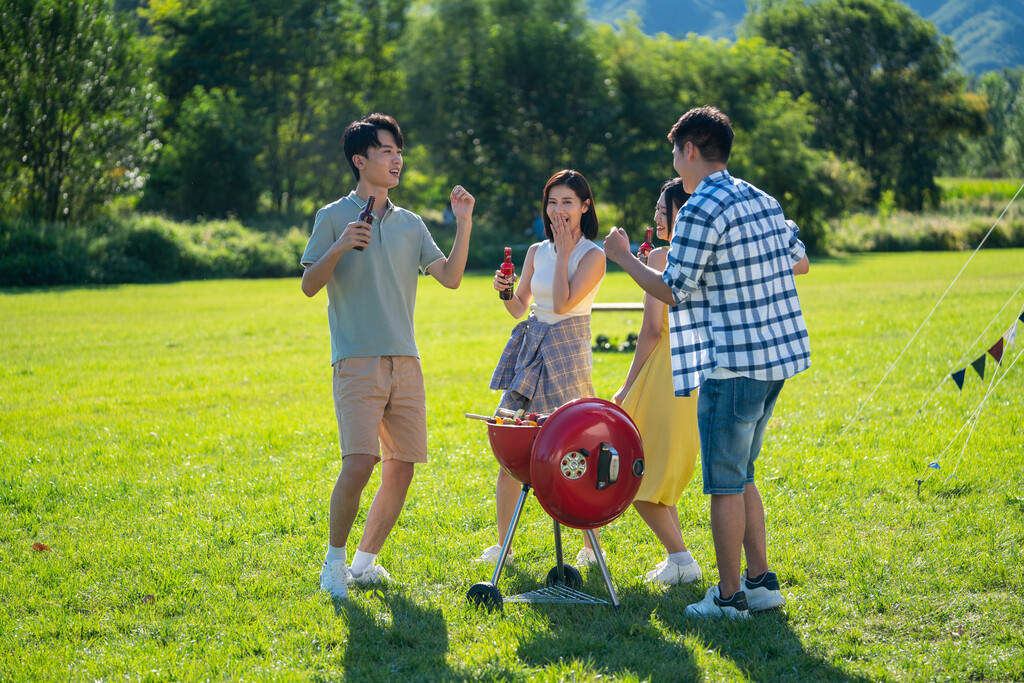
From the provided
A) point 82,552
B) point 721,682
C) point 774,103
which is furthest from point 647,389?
point 774,103

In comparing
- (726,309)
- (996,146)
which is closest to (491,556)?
(726,309)

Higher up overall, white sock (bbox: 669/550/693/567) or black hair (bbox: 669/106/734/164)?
black hair (bbox: 669/106/734/164)

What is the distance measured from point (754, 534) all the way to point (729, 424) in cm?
63

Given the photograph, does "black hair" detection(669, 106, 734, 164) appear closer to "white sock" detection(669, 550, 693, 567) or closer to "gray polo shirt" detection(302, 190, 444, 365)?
"gray polo shirt" detection(302, 190, 444, 365)

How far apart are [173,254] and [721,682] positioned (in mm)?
26896

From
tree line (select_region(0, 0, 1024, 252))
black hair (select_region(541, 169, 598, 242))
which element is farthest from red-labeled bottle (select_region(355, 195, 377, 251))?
tree line (select_region(0, 0, 1024, 252))

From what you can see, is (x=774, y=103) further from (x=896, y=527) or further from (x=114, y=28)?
(x=896, y=527)

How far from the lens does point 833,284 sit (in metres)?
23.2

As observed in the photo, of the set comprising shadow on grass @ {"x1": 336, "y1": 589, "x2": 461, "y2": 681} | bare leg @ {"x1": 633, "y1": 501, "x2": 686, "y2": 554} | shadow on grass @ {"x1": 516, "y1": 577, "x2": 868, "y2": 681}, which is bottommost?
shadow on grass @ {"x1": 336, "y1": 589, "x2": 461, "y2": 681}

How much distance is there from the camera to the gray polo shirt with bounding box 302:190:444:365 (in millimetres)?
4504

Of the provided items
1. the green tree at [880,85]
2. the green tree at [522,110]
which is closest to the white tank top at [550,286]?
the green tree at [522,110]

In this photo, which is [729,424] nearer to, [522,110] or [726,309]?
[726,309]

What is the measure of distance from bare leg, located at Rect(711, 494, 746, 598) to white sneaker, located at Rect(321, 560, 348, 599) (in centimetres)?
180

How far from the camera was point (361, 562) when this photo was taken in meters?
4.61
